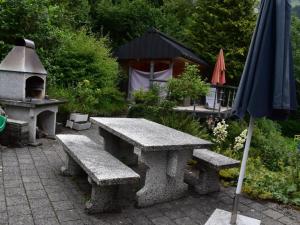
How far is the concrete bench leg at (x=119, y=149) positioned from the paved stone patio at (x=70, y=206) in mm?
921

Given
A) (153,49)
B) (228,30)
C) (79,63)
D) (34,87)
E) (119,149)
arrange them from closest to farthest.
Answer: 1. (119,149)
2. (34,87)
3. (79,63)
4. (153,49)
5. (228,30)

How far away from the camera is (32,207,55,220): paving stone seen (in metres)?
3.66

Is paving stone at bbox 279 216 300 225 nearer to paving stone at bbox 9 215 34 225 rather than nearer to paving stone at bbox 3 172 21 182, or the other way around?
paving stone at bbox 9 215 34 225

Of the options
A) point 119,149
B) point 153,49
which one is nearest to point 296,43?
point 153,49

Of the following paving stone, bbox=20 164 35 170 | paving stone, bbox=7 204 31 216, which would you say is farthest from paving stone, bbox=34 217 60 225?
paving stone, bbox=20 164 35 170

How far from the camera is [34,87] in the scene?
25.1 feet

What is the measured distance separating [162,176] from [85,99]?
6024mm

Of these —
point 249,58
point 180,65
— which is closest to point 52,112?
point 249,58

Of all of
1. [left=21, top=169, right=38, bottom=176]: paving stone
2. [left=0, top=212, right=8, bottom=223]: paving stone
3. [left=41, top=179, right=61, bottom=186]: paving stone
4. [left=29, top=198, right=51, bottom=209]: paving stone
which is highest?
[left=21, top=169, right=38, bottom=176]: paving stone

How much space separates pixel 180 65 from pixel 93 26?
21.0 ft

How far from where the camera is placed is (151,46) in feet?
51.1

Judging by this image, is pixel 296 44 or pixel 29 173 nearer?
pixel 29 173

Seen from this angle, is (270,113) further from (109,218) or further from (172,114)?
(172,114)

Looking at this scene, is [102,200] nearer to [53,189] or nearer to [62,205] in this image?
[62,205]
